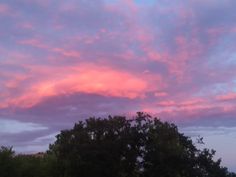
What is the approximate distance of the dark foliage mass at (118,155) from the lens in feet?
190

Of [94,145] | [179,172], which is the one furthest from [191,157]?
[94,145]

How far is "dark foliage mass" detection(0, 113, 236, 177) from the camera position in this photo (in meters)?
57.9

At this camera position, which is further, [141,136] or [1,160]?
[141,136]

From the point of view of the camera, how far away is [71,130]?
199 ft

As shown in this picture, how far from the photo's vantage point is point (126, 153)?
5981 cm

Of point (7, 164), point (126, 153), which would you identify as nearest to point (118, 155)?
point (126, 153)

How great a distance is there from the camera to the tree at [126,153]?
191ft

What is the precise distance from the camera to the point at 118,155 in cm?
5925

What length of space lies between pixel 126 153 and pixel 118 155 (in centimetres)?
103

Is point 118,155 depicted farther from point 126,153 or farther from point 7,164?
point 7,164

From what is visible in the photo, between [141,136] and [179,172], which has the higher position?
[141,136]

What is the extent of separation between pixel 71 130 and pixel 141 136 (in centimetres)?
750

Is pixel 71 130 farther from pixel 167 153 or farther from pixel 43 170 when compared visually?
pixel 167 153

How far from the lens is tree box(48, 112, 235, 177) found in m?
58.1
